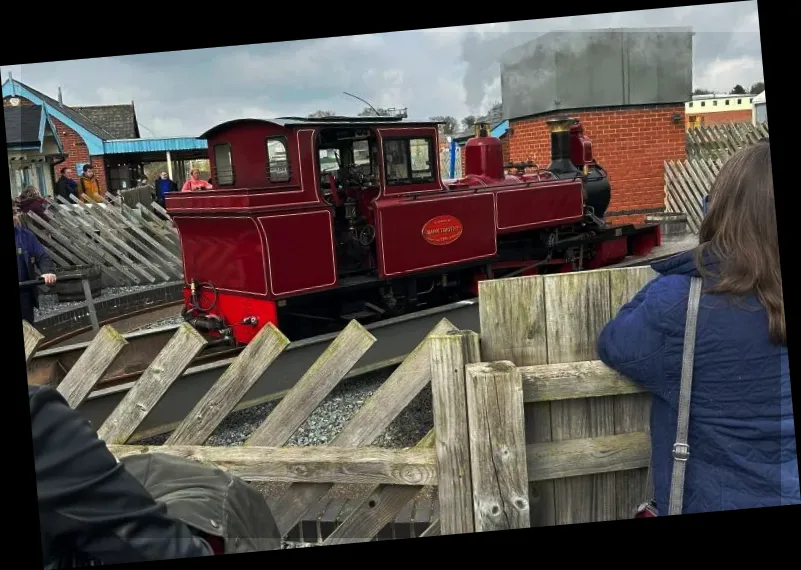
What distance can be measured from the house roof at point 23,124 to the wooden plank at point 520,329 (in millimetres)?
1294

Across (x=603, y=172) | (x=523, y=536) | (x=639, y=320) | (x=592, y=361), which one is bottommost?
(x=523, y=536)

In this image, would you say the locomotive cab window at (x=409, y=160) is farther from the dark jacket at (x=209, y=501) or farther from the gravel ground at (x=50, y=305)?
the dark jacket at (x=209, y=501)

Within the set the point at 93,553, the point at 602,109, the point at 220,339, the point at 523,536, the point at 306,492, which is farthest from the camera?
the point at 602,109

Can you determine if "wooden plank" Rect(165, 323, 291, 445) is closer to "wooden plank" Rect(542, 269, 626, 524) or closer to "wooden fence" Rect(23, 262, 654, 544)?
"wooden fence" Rect(23, 262, 654, 544)

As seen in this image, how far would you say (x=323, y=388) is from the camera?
1.70m

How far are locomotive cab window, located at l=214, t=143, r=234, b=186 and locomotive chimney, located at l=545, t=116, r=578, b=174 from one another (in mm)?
2964

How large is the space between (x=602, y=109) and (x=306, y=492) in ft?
14.3

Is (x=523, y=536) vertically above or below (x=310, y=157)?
below

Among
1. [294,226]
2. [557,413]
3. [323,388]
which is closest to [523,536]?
[557,413]

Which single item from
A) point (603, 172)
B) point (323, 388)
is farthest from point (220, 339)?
point (603, 172)

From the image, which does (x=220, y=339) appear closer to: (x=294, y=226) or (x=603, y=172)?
(x=294, y=226)

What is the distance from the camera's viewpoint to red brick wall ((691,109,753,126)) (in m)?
2.03

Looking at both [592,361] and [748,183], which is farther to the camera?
[592,361]

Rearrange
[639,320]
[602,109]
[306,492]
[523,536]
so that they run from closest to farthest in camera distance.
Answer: [639,320]
[523,536]
[306,492]
[602,109]
